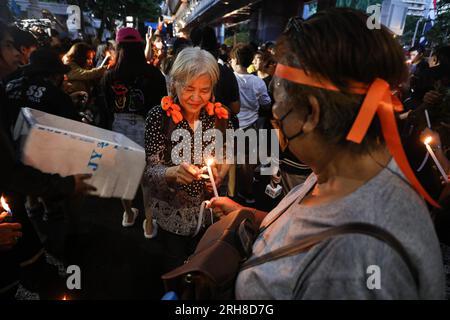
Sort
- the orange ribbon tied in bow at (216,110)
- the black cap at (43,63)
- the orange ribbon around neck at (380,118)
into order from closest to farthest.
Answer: the orange ribbon around neck at (380,118), the orange ribbon tied in bow at (216,110), the black cap at (43,63)

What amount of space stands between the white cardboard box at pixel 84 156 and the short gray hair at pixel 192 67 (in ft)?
3.55

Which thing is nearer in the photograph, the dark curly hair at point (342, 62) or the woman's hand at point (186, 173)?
the dark curly hair at point (342, 62)

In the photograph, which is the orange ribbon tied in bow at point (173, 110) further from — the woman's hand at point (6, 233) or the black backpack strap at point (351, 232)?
the black backpack strap at point (351, 232)

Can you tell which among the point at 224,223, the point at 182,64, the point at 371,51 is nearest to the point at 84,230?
the point at 182,64

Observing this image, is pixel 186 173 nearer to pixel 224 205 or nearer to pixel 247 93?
pixel 224 205

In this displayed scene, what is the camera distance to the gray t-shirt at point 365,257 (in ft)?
2.80

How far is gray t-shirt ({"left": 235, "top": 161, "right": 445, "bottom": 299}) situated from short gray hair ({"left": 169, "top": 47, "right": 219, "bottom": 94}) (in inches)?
59.1

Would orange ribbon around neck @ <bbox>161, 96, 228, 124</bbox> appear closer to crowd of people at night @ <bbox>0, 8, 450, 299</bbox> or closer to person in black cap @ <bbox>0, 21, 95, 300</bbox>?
crowd of people at night @ <bbox>0, 8, 450, 299</bbox>

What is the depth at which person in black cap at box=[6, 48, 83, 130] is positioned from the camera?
271cm

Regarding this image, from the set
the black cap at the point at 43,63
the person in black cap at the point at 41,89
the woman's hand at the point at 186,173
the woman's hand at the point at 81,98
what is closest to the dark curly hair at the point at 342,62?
the woman's hand at the point at 186,173

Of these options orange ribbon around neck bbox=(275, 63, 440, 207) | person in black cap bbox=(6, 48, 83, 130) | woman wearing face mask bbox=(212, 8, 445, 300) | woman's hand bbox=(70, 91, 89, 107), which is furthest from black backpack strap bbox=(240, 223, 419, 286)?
woman's hand bbox=(70, 91, 89, 107)

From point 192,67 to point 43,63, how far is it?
179 centimetres

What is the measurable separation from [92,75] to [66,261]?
130 inches

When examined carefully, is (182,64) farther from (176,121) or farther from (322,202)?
(322,202)
